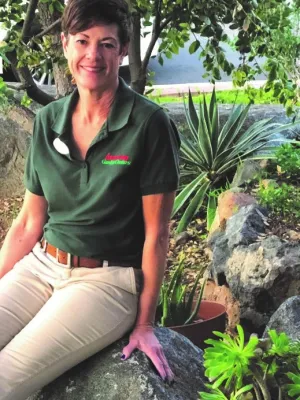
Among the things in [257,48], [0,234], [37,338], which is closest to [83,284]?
[37,338]

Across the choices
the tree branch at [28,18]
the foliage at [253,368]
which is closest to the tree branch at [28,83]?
the tree branch at [28,18]

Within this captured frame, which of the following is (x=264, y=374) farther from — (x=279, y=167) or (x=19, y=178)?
(x=19, y=178)

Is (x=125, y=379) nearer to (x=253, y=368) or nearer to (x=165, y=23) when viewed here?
(x=253, y=368)

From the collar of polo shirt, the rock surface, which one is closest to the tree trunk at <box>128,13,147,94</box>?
the rock surface

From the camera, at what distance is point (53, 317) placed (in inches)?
103

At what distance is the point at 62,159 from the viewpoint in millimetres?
2865

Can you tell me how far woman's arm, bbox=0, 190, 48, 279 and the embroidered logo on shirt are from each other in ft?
1.43

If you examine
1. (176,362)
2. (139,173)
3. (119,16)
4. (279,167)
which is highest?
(119,16)

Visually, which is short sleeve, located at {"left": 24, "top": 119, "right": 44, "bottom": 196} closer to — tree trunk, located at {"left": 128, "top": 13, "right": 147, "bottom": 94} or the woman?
the woman

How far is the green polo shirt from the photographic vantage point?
108 inches

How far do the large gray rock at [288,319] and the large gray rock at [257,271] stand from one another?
908mm

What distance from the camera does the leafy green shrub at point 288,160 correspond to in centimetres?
575

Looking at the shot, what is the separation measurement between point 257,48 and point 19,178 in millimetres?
3987

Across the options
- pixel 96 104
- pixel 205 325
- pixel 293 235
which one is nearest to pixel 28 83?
pixel 293 235
